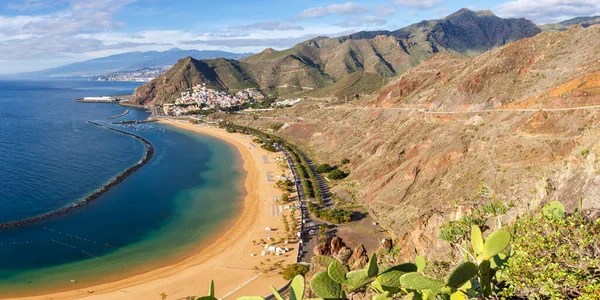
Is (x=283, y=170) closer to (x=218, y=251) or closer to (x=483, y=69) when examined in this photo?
(x=218, y=251)

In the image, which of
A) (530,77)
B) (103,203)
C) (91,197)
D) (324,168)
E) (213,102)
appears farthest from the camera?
(213,102)

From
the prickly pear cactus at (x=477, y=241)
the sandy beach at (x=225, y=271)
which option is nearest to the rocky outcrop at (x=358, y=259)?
the sandy beach at (x=225, y=271)

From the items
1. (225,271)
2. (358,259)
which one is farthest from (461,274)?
(225,271)

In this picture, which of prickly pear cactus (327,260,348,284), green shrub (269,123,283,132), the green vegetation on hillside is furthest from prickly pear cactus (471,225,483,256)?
green shrub (269,123,283,132)

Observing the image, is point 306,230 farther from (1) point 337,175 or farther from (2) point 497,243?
(2) point 497,243

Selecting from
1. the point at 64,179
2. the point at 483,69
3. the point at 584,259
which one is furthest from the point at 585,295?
the point at 64,179

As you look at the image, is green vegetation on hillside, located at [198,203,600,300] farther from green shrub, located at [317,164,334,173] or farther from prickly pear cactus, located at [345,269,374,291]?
green shrub, located at [317,164,334,173]
